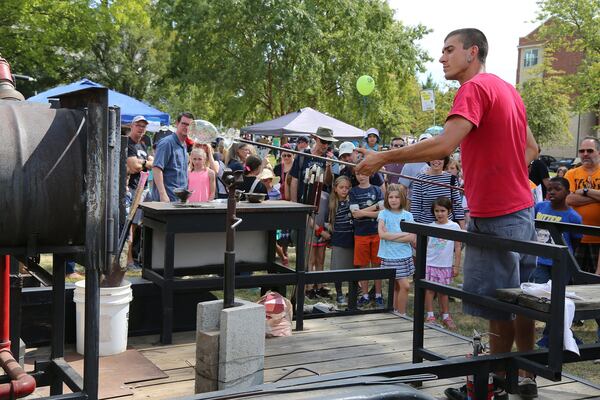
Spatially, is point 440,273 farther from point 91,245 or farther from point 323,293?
point 91,245

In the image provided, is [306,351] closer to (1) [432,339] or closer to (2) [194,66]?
(1) [432,339]

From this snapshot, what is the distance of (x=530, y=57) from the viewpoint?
6394 cm

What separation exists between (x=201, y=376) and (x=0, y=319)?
44.7 inches

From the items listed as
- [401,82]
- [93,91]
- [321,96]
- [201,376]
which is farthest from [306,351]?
[401,82]

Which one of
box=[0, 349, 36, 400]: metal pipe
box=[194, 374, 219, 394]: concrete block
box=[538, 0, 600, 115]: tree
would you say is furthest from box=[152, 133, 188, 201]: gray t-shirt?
box=[538, 0, 600, 115]: tree

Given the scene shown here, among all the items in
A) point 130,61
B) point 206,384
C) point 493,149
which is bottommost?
point 206,384

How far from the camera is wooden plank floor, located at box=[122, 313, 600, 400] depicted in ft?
15.2

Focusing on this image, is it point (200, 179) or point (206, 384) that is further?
point (200, 179)

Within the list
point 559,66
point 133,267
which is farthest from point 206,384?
point 559,66

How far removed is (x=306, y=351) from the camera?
546 centimetres

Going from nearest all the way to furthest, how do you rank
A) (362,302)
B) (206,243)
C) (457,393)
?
(457,393), (206,243), (362,302)

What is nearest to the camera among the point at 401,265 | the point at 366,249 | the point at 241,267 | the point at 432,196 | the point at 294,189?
the point at 241,267

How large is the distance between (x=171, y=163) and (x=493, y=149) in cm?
437

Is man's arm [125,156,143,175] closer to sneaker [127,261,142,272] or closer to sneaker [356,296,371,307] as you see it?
sneaker [127,261,142,272]
